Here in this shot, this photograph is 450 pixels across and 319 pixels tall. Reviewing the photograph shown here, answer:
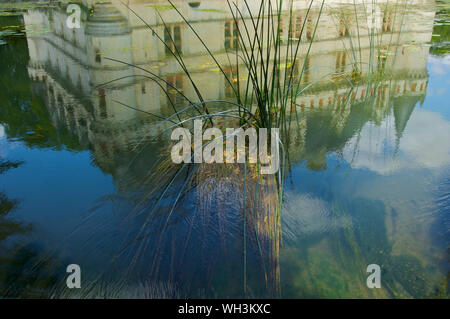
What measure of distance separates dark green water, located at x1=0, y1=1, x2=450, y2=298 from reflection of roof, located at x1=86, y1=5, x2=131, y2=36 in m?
3.14

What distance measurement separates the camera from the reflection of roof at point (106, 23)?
299 inches

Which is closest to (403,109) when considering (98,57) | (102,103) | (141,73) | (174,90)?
(174,90)

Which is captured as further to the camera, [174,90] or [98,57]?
[98,57]

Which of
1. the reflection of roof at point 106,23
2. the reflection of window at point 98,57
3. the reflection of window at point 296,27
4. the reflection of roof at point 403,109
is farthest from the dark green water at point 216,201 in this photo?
the reflection of window at point 296,27

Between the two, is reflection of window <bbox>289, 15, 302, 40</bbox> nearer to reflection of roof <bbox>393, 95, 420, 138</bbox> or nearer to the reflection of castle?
the reflection of castle

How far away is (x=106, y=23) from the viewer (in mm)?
8164

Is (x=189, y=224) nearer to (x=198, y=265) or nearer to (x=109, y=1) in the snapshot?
(x=198, y=265)

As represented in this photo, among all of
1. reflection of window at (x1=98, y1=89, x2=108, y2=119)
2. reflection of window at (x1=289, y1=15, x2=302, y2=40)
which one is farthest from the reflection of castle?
reflection of window at (x1=289, y1=15, x2=302, y2=40)

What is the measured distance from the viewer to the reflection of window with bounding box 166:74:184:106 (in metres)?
4.05

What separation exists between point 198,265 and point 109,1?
11.4 metres

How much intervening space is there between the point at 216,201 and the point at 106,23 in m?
7.07

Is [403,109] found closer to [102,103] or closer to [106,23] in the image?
[102,103]

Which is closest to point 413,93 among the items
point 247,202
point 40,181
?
point 247,202

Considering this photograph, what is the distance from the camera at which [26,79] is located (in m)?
4.88
